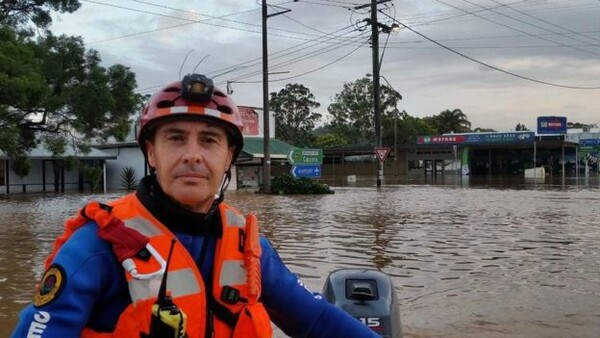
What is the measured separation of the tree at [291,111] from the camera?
92938mm

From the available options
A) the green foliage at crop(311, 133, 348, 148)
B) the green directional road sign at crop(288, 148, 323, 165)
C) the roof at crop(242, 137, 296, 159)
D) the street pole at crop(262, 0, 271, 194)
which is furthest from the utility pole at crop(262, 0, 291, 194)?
the green foliage at crop(311, 133, 348, 148)

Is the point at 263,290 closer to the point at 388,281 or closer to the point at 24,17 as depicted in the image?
the point at 388,281

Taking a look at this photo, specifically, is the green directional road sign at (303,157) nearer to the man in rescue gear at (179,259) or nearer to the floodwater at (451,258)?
the floodwater at (451,258)

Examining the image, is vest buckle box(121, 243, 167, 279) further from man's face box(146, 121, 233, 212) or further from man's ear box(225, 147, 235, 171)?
man's ear box(225, 147, 235, 171)

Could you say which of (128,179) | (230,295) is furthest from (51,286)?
(128,179)

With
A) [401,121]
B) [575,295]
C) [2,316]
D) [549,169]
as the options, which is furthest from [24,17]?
[401,121]

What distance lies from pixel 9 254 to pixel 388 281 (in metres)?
8.68

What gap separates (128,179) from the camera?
3781cm

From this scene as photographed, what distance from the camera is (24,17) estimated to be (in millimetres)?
21078

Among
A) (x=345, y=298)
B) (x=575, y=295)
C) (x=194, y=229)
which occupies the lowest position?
(x=575, y=295)

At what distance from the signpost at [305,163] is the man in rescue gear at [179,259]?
1106 inches

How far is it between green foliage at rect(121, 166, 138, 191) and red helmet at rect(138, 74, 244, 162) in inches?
1432

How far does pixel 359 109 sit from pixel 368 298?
285ft

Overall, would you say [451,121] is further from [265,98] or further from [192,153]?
[192,153]
